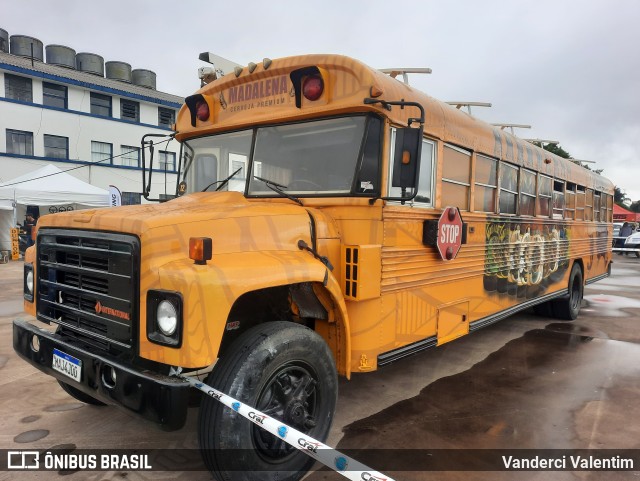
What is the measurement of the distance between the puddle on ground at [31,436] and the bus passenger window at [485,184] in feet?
13.8

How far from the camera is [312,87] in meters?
3.37

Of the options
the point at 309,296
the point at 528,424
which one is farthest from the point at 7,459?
the point at 528,424

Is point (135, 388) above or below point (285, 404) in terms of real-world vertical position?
above

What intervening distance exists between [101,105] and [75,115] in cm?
162

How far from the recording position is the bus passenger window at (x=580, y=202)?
25.3ft

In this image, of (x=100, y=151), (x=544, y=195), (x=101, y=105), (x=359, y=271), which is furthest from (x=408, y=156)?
(x=101, y=105)

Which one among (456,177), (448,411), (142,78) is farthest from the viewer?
(142,78)

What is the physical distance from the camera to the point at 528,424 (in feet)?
12.2

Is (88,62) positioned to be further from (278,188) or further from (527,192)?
(278,188)

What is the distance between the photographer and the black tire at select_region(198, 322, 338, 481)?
7.83 feet

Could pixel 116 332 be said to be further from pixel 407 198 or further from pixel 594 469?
pixel 594 469

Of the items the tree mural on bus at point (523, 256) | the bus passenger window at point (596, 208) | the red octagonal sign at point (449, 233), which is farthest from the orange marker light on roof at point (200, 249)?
the bus passenger window at point (596, 208)

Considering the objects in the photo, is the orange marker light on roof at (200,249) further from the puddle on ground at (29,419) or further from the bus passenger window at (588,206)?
the bus passenger window at (588,206)

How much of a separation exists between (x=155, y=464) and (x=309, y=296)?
1470 mm
